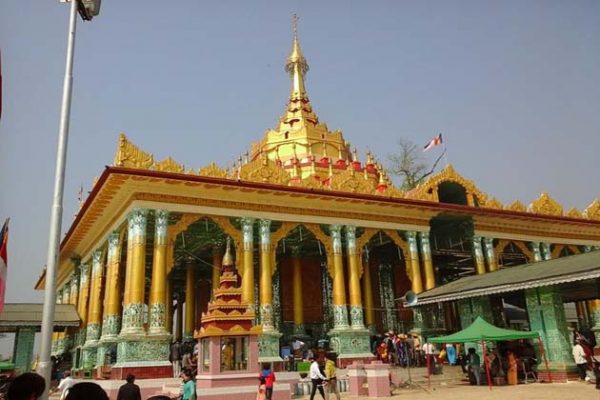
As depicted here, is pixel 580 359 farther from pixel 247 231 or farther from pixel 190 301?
pixel 190 301

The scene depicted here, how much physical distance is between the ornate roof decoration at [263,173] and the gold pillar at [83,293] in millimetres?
10853

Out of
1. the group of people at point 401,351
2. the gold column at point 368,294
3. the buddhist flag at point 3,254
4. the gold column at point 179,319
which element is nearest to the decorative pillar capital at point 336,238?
the group of people at point 401,351

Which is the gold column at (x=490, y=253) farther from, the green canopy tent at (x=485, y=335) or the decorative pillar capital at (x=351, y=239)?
the green canopy tent at (x=485, y=335)

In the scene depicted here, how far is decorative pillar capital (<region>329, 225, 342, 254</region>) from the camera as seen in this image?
2330cm

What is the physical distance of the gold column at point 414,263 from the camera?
2456 centimetres

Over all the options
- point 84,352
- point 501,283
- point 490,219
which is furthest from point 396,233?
point 84,352

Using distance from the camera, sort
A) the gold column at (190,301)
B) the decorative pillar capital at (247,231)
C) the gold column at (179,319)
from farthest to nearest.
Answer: the gold column at (179,319) → the gold column at (190,301) → the decorative pillar capital at (247,231)

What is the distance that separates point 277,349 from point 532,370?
29.0ft

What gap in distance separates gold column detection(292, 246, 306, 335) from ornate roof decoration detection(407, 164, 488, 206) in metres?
6.50

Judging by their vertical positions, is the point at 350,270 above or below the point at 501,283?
above

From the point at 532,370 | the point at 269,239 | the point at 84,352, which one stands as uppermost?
the point at 269,239

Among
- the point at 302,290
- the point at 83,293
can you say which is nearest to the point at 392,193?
the point at 302,290

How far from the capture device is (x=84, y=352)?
23.3 m

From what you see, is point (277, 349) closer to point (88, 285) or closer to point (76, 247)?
point (88, 285)
